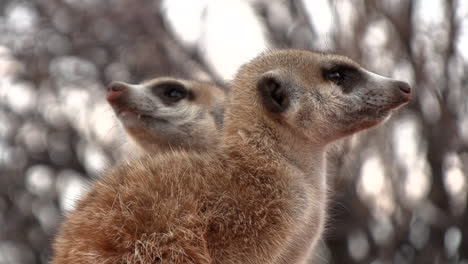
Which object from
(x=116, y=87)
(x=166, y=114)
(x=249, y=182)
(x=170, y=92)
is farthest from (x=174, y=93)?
(x=249, y=182)

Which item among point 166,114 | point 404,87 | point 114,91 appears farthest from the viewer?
point 166,114

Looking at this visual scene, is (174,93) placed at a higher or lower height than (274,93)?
lower

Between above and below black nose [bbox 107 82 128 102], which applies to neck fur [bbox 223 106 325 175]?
below

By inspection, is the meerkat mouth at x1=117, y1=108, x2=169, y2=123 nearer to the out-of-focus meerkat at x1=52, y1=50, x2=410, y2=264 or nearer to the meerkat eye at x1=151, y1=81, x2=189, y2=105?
the meerkat eye at x1=151, y1=81, x2=189, y2=105

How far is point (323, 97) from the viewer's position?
1385mm

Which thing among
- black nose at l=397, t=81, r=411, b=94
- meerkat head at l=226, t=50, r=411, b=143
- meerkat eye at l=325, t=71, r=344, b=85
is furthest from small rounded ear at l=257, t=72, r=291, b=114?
black nose at l=397, t=81, r=411, b=94

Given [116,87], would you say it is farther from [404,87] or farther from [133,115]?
[404,87]

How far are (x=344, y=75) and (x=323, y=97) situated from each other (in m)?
0.09

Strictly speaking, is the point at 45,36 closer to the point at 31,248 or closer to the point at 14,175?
the point at 14,175

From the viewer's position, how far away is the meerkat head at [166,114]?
1758 millimetres

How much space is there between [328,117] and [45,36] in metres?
2.39

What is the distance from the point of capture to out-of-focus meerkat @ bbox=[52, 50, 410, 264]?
107 centimetres

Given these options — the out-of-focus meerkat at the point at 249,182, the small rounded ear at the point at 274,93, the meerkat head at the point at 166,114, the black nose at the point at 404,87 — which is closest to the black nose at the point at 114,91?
the meerkat head at the point at 166,114

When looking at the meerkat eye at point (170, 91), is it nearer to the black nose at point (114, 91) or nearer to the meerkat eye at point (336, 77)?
the black nose at point (114, 91)
